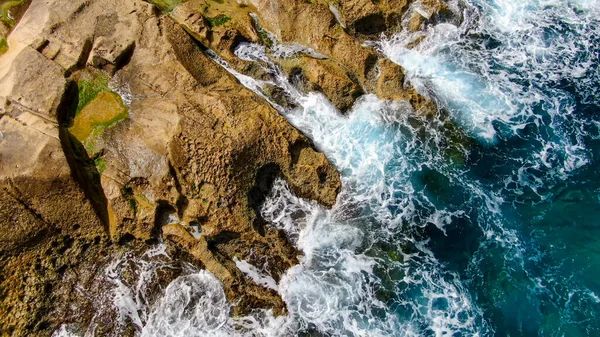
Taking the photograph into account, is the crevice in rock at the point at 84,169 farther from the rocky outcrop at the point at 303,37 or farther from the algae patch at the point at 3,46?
the rocky outcrop at the point at 303,37

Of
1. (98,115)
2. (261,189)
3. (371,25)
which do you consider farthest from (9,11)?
(371,25)

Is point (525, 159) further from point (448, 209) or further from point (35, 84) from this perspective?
point (35, 84)

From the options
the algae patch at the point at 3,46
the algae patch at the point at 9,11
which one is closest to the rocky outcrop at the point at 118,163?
the algae patch at the point at 3,46

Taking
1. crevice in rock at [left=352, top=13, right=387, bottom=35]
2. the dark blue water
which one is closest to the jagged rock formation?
the dark blue water

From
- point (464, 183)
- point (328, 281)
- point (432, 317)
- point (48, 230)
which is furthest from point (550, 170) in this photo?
point (48, 230)

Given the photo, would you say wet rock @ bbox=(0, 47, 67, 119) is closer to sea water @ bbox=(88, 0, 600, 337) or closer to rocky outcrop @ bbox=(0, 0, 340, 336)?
rocky outcrop @ bbox=(0, 0, 340, 336)

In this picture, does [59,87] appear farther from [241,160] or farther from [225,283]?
[225,283]
